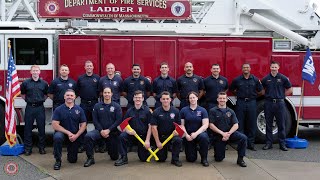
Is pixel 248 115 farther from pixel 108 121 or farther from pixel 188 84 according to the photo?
pixel 108 121

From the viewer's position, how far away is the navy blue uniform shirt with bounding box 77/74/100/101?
942 cm

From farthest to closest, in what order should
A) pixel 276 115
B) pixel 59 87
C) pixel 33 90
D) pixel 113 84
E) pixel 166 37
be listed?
pixel 166 37
pixel 276 115
pixel 113 84
pixel 59 87
pixel 33 90

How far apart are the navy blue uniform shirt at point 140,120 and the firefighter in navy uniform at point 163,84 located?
897 millimetres

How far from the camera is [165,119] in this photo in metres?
8.37

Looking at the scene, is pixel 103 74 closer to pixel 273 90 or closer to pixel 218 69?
pixel 218 69

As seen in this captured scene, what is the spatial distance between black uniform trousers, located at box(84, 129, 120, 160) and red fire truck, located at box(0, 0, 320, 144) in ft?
4.77

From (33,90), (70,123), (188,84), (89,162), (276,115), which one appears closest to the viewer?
(89,162)

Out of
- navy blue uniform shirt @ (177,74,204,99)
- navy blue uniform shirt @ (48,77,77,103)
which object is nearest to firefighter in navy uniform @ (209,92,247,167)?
navy blue uniform shirt @ (177,74,204,99)

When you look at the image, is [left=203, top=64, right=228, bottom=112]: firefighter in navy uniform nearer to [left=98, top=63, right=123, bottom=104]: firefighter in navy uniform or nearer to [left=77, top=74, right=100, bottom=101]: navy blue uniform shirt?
[left=98, top=63, right=123, bottom=104]: firefighter in navy uniform

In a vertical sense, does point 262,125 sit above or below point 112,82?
below

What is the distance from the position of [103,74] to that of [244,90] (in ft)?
9.53

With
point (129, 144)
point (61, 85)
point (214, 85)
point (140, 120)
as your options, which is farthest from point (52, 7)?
point (214, 85)

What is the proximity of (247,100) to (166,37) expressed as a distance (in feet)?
6.94

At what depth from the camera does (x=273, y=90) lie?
976 centimetres
